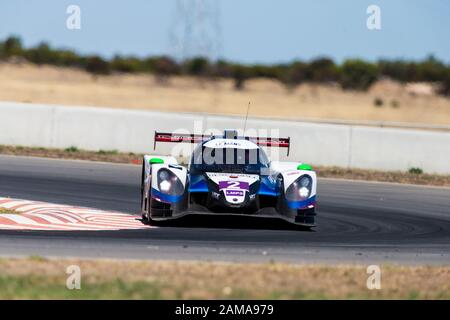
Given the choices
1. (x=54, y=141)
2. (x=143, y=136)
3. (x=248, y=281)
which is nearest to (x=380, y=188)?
(x=143, y=136)

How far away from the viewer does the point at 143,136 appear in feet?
86.3

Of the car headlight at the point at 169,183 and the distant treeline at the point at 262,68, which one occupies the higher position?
the distant treeline at the point at 262,68

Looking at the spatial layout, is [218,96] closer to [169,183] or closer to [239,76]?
[239,76]

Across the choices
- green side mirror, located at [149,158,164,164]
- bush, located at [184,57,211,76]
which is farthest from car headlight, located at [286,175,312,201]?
bush, located at [184,57,211,76]

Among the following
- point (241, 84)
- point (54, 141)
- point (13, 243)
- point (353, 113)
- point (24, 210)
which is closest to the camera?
point (13, 243)

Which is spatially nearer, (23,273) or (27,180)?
(23,273)

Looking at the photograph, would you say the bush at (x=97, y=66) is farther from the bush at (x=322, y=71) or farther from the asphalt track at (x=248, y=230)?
the asphalt track at (x=248, y=230)

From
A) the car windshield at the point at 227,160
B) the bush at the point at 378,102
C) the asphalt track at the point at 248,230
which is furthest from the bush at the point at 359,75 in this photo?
the car windshield at the point at 227,160

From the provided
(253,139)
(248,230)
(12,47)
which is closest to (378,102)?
(12,47)

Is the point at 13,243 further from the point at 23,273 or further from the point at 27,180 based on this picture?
the point at 27,180

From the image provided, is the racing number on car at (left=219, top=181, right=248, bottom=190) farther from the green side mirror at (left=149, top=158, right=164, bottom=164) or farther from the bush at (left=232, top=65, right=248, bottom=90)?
the bush at (left=232, top=65, right=248, bottom=90)

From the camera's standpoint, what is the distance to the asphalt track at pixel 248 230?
1344 cm
